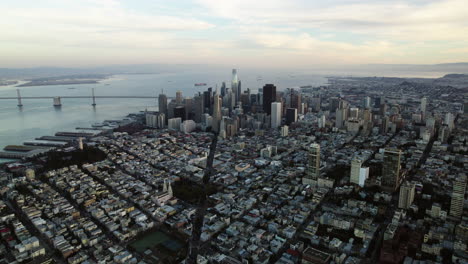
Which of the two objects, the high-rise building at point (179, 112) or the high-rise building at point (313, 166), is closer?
the high-rise building at point (313, 166)

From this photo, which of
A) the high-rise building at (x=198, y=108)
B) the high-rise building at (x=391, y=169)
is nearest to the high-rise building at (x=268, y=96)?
the high-rise building at (x=198, y=108)

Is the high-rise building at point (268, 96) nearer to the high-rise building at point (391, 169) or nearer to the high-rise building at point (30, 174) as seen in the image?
the high-rise building at point (391, 169)

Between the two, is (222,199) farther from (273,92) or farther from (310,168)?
(273,92)

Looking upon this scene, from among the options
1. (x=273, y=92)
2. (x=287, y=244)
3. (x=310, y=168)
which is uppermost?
(x=273, y=92)

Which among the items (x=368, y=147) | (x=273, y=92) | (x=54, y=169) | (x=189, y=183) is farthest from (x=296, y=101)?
(x=54, y=169)

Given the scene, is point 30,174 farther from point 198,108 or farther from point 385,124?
point 385,124

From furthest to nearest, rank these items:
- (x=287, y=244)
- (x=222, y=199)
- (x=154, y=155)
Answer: (x=154, y=155) < (x=222, y=199) < (x=287, y=244)

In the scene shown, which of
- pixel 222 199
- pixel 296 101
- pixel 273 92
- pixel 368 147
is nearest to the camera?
pixel 222 199
